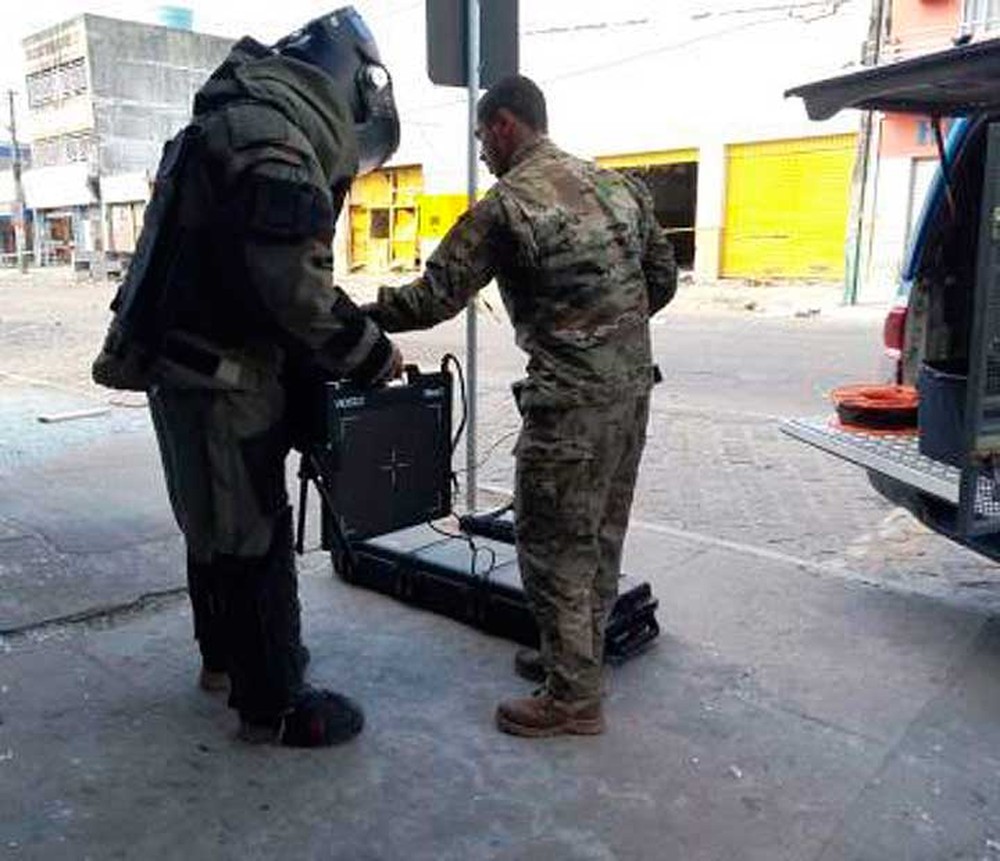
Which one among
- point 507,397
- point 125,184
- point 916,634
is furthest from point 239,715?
point 125,184

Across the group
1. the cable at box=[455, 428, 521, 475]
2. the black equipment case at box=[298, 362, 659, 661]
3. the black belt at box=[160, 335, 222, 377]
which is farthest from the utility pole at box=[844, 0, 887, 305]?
the black belt at box=[160, 335, 222, 377]

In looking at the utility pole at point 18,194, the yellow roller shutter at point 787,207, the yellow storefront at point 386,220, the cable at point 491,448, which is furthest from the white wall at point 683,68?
the utility pole at point 18,194

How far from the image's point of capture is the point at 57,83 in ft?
188

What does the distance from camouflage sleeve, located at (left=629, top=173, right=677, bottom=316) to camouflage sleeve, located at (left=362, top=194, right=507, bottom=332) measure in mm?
563

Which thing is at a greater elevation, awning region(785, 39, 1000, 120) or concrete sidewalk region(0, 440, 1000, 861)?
awning region(785, 39, 1000, 120)

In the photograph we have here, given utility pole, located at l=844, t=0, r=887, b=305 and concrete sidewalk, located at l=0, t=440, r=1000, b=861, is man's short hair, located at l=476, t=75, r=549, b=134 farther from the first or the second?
utility pole, located at l=844, t=0, r=887, b=305

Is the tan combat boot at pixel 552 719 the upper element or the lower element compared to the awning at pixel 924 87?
lower

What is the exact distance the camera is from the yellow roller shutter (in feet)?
71.4

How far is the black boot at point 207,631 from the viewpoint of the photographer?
3557 millimetres

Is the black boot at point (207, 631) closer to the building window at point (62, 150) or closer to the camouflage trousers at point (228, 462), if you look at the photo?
the camouflage trousers at point (228, 462)

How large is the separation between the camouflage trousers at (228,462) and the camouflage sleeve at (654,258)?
1.30 m

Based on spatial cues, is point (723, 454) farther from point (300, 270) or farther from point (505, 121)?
point (300, 270)

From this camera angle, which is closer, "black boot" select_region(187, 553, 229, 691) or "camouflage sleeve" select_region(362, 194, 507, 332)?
"camouflage sleeve" select_region(362, 194, 507, 332)

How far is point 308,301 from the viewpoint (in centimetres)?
288
